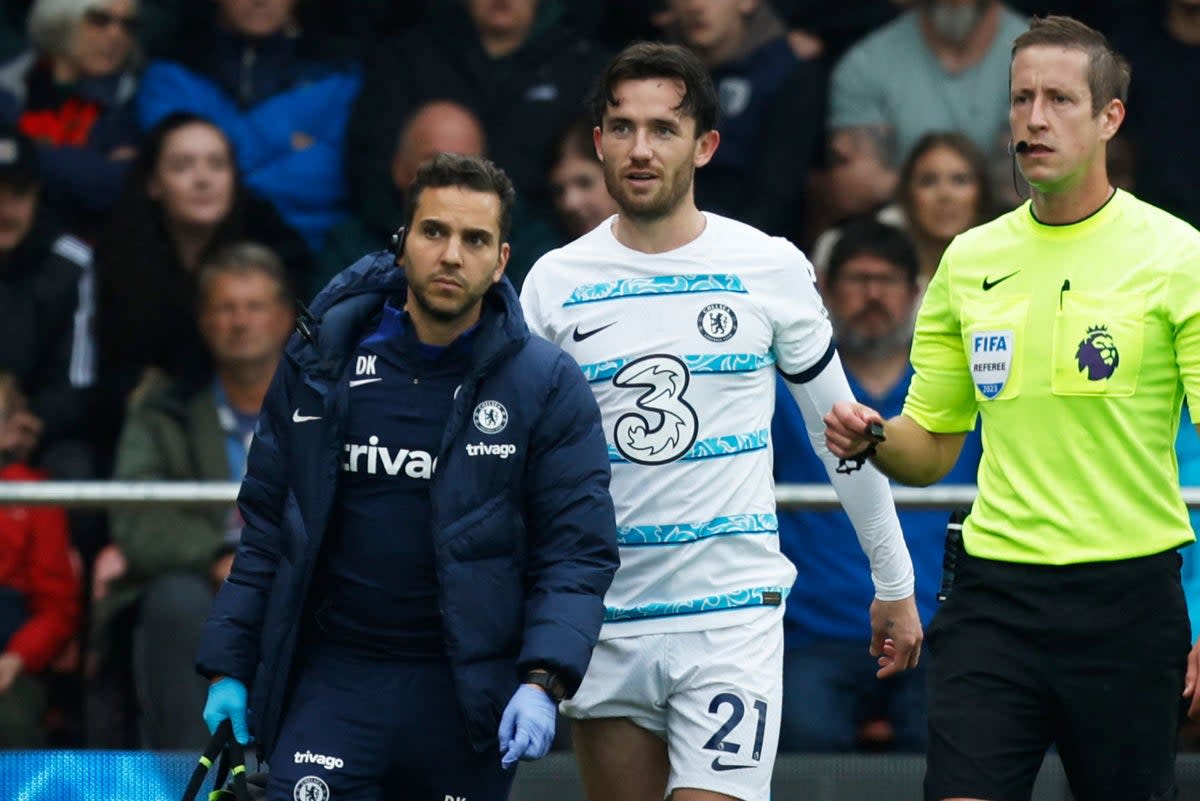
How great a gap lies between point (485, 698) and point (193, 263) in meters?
3.77

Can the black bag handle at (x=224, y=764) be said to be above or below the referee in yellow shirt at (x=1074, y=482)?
below

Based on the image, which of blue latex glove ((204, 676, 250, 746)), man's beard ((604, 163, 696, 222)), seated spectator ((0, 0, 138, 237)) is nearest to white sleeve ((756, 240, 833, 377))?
man's beard ((604, 163, 696, 222))

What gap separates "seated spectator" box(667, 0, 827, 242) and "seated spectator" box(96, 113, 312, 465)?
5.28 feet

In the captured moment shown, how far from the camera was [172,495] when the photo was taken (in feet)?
21.7

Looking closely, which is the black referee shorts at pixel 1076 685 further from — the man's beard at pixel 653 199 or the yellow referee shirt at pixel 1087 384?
the man's beard at pixel 653 199

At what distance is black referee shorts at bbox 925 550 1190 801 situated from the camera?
5133 millimetres

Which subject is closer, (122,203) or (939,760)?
(939,760)

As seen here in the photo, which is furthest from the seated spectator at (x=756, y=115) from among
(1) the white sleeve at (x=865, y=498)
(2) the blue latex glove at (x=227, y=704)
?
(2) the blue latex glove at (x=227, y=704)

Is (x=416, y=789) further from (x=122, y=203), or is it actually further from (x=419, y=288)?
(x=122, y=203)

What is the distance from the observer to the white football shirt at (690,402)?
569 centimetres

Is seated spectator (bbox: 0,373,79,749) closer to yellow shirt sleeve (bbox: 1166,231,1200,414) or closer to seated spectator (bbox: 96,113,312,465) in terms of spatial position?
seated spectator (bbox: 96,113,312,465)

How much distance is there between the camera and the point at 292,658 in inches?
206

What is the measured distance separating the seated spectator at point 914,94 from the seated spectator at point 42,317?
2.82m

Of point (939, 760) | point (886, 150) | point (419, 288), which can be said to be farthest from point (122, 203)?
point (939, 760)
